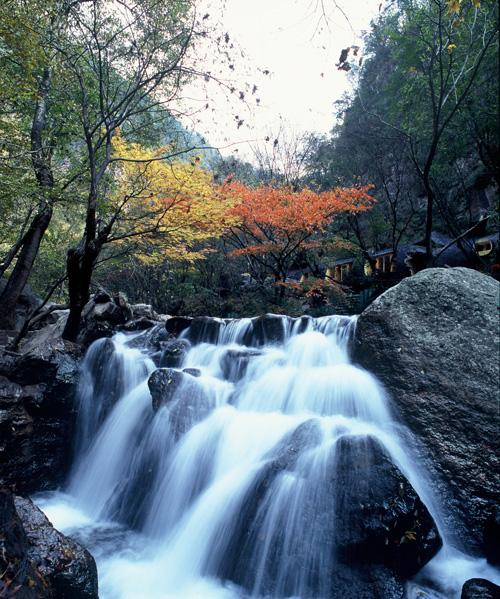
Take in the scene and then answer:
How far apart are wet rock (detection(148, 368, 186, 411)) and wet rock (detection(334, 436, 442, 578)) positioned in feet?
10.7

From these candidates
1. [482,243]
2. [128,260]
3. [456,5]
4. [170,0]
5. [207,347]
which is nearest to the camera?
[456,5]

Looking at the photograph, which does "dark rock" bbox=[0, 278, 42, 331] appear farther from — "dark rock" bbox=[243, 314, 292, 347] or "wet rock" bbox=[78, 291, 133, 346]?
"dark rock" bbox=[243, 314, 292, 347]

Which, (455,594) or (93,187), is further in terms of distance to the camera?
(93,187)

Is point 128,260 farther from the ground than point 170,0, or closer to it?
closer to it

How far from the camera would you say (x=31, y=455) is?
21.2 ft

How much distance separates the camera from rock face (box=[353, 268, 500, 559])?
4398mm

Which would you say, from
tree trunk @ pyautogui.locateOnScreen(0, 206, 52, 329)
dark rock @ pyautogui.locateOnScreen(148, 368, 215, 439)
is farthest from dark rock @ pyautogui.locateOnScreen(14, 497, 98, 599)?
tree trunk @ pyautogui.locateOnScreen(0, 206, 52, 329)

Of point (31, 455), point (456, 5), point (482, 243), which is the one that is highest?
point (482, 243)

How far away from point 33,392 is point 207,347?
12.7 ft

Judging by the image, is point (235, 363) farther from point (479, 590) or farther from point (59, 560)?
point (479, 590)

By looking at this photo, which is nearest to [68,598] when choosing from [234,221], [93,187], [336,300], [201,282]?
[93,187]

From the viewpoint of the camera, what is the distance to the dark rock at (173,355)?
337 inches

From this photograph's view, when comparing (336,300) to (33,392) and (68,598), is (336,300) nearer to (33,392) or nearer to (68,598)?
(33,392)

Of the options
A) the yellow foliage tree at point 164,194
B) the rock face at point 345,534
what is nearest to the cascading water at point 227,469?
the rock face at point 345,534
